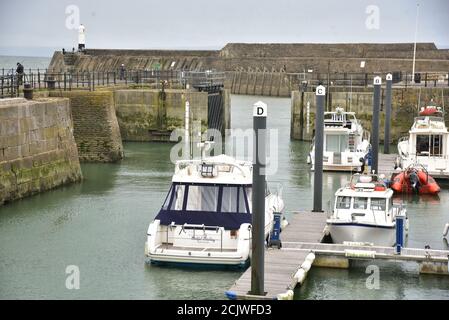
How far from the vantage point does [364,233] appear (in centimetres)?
2203

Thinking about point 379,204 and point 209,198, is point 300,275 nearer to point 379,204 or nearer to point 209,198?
point 209,198

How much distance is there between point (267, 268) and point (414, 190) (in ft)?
43.5

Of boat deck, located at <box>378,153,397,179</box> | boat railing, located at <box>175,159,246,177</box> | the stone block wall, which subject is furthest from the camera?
A: the stone block wall

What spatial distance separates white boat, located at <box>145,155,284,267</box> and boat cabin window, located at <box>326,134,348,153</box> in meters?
16.2

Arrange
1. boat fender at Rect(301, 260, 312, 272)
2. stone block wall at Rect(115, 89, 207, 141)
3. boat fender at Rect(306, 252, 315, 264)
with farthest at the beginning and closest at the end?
1. stone block wall at Rect(115, 89, 207, 141)
2. boat fender at Rect(306, 252, 315, 264)
3. boat fender at Rect(301, 260, 312, 272)

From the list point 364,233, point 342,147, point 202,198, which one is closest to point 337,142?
point 342,147

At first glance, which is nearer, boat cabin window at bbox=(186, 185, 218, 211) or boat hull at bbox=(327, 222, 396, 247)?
boat cabin window at bbox=(186, 185, 218, 211)

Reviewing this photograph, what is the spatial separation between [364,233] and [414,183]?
960 centimetres

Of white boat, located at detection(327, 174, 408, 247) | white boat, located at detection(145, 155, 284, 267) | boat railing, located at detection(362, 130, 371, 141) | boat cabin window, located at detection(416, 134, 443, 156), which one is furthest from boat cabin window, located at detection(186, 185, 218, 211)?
boat railing, located at detection(362, 130, 371, 141)

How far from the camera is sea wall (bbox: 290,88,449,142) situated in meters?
46.8

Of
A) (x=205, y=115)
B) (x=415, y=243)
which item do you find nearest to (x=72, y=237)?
(x=415, y=243)

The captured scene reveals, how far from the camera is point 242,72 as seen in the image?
9575 cm

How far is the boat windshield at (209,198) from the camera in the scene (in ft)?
68.3

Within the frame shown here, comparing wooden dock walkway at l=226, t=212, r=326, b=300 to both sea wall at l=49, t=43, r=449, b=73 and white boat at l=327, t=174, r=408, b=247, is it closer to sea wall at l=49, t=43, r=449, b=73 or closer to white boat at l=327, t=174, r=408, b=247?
white boat at l=327, t=174, r=408, b=247
